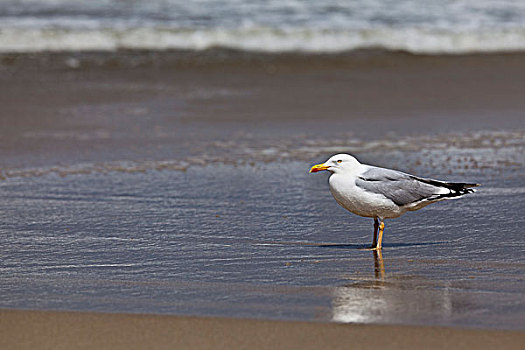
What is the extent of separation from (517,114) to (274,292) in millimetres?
5385

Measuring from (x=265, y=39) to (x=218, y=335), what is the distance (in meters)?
10.00

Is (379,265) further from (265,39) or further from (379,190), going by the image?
(265,39)

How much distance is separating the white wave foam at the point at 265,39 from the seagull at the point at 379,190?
793cm

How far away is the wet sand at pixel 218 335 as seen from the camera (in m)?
3.02

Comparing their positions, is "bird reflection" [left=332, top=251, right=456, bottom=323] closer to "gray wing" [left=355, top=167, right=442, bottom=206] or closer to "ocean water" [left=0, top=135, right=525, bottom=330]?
"ocean water" [left=0, top=135, right=525, bottom=330]

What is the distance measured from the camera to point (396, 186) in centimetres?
451

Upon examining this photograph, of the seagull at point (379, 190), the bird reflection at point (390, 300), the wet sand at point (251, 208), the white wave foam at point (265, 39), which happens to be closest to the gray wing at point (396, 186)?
the seagull at point (379, 190)

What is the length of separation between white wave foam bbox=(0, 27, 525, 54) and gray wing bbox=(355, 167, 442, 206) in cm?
793

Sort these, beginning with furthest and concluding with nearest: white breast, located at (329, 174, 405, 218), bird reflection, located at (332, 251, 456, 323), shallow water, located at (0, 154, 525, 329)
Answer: white breast, located at (329, 174, 405, 218) → shallow water, located at (0, 154, 525, 329) → bird reflection, located at (332, 251, 456, 323)

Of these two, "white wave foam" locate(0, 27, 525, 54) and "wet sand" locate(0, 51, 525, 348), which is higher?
"white wave foam" locate(0, 27, 525, 54)

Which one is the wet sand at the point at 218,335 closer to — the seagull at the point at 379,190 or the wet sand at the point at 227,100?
the seagull at the point at 379,190

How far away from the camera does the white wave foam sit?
12422 millimetres

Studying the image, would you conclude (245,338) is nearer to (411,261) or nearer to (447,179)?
(411,261)

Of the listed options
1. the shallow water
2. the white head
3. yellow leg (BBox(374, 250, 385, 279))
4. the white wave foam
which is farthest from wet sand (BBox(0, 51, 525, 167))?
yellow leg (BBox(374, 250, 385, 279))
